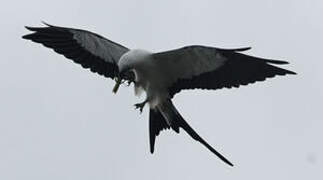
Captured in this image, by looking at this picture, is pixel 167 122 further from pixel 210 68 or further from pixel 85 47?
pixel 85 47

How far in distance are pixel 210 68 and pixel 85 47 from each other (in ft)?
6.81

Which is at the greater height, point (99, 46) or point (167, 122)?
point (99, 46)

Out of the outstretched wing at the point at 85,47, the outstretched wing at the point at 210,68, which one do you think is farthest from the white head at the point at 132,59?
the outstretched wing at the point at 85,47

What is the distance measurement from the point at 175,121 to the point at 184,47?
134cm

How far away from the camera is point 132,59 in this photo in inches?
617

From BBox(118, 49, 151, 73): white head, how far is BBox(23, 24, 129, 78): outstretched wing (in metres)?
0.81

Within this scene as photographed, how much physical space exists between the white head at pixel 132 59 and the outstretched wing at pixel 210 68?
16 cm

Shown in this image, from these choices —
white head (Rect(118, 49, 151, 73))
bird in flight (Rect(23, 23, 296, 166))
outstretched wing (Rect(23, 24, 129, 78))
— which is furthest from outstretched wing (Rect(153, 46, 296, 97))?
outstretched wing (Rect(23, 24, 129, 78))

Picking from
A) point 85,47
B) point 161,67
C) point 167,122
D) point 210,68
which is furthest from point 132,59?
point 85,47

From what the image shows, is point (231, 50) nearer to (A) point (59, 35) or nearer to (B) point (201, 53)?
(B) point (201, 53)

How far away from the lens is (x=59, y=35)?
55.0 feet

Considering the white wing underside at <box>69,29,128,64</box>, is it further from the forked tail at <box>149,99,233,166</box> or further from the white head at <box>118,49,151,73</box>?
the forked tail at <box>149,99,233,166</box>

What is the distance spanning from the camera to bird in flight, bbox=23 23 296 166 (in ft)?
51.2

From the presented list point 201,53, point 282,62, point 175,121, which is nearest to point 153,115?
point 175,121
